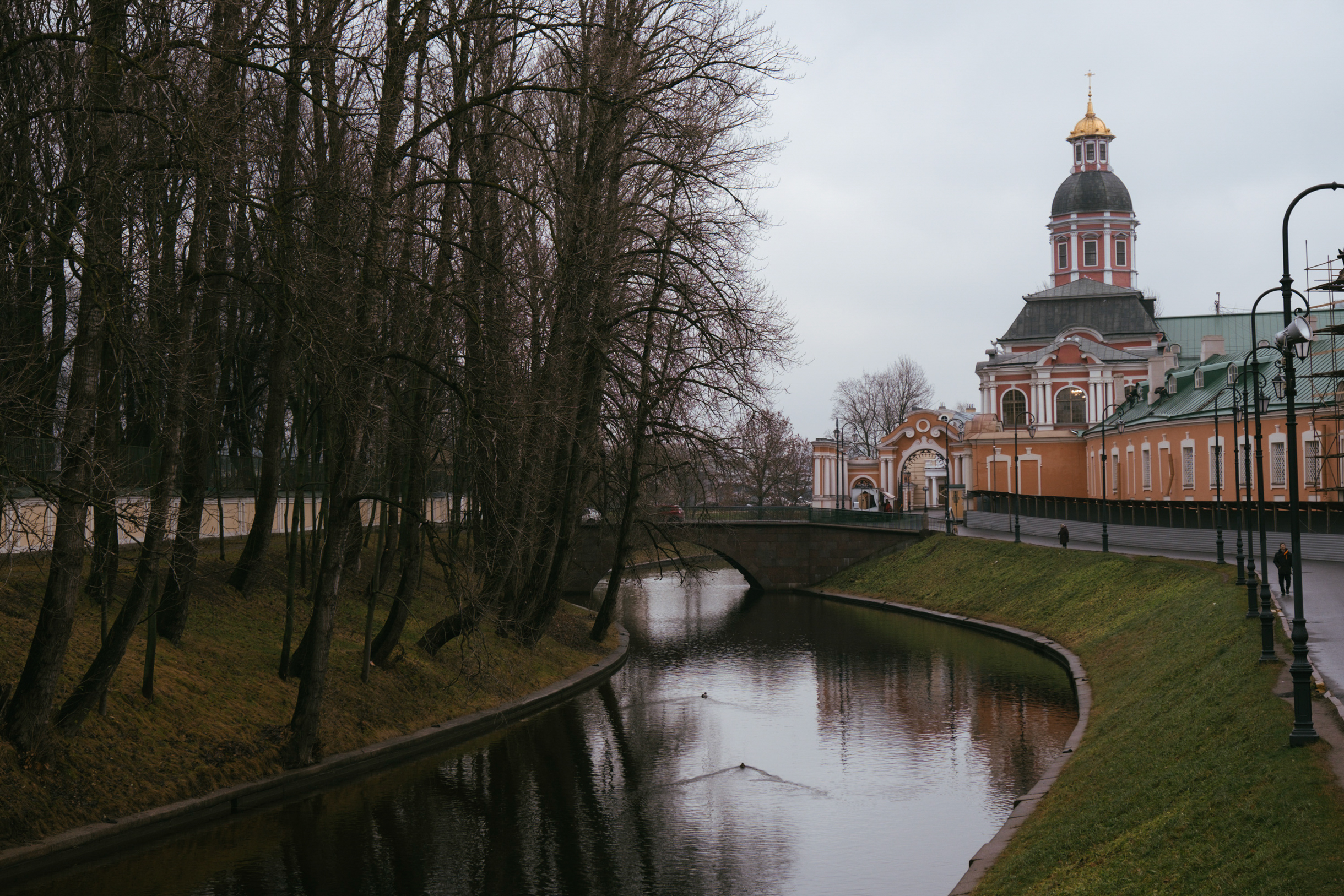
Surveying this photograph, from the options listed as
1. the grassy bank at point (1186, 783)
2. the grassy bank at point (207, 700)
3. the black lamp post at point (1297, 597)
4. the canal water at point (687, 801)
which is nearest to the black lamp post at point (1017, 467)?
the canal water at point (687, 801)

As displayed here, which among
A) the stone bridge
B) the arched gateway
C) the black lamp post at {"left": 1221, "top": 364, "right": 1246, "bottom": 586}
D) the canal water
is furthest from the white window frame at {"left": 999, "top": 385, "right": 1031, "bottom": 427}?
the canal water

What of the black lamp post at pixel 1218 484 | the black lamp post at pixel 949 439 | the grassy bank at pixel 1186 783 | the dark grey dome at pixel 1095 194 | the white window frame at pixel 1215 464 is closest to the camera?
the grassy bank at pixel 1186 783

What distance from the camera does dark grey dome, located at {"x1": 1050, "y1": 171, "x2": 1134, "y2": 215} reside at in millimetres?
86375

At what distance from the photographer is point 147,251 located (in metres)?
13.3

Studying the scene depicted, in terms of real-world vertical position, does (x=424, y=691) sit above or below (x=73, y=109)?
below

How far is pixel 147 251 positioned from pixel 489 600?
Result: 31.1 feet

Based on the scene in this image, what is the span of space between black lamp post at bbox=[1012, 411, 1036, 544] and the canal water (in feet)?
59.5

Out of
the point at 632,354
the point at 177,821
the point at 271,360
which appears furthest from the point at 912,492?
the point at 177,821

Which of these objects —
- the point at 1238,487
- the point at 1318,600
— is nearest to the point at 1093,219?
the point at 1238,487

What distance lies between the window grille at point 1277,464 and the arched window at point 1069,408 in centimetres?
3183

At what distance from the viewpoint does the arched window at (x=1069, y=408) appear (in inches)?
2936

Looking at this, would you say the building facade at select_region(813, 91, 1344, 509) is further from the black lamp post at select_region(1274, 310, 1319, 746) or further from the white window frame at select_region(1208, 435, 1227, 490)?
the black lamp post at select_region(1274, 310, 1319, 746)

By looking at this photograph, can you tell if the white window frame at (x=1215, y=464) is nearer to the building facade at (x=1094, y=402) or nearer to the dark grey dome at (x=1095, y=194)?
the building facade at (x=1094, y=402)

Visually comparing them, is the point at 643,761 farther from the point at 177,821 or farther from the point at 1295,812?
the point at 1295,812
